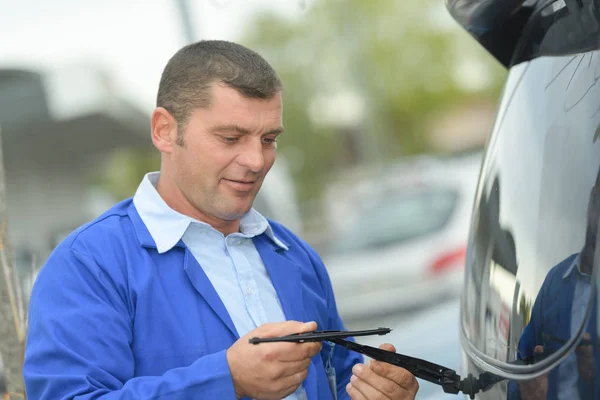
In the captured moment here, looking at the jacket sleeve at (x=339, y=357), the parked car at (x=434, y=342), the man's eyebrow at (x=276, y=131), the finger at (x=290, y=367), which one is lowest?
the parked car at (x=434, y=342)

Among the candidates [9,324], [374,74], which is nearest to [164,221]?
[9,324]

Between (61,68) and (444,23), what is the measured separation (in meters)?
27.5

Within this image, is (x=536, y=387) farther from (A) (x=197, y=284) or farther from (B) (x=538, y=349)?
(A) (x=197, y=284)

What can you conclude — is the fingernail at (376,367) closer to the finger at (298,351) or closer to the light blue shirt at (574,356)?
the finger at (298,351)

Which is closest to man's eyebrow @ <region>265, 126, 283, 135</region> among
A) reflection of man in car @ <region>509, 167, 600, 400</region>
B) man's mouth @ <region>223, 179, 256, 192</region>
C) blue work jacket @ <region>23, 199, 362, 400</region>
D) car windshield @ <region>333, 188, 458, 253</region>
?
man's mouth @ <region>223, 179, 256, 192</region>

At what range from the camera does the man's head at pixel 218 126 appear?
2.08m

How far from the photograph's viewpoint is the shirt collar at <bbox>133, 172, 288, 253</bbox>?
206 cm

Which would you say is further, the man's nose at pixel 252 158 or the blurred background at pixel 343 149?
the blurred background at pixel 343 149

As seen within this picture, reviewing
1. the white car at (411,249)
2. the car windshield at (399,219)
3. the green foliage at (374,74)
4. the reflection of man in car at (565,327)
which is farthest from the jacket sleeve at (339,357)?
the green foliage at (374,74)

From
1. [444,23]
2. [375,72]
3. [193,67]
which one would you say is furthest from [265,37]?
[193,67]

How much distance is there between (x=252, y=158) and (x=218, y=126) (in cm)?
12

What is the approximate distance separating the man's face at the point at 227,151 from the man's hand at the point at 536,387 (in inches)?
33.4

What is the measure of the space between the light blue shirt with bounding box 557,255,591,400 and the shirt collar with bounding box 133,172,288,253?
979mm

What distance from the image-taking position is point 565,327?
1.50m
